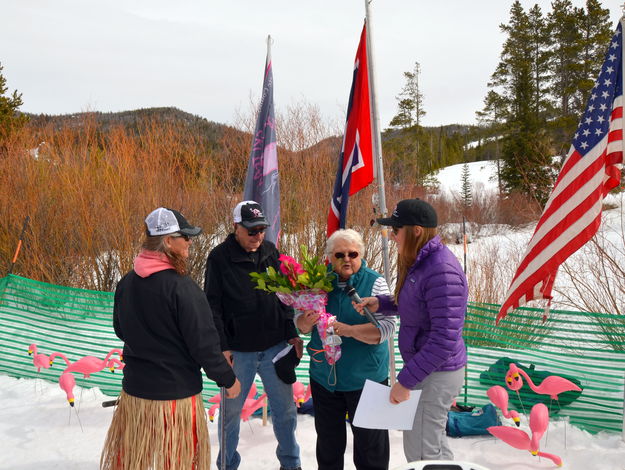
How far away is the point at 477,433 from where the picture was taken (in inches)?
150

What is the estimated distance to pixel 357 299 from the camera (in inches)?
103

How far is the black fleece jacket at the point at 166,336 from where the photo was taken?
2379 millimetres

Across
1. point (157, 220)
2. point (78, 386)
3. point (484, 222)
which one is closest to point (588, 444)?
point (157, 220)

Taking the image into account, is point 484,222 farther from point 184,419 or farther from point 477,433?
point 184,419

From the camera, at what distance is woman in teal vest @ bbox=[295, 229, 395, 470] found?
8.78 ft

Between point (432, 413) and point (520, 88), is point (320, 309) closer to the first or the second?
point (432, 413)

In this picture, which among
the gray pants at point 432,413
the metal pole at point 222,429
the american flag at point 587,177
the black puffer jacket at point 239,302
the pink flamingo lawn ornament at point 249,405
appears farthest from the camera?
the pink flamingo lawn ornament at point 249,405

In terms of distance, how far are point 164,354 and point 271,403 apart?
108cm

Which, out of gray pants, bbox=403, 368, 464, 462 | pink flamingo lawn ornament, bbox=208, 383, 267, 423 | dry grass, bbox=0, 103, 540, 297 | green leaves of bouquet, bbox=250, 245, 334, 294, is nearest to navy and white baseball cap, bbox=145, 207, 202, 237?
green leaves of bouquet, bbox=250, 245, 334, 294

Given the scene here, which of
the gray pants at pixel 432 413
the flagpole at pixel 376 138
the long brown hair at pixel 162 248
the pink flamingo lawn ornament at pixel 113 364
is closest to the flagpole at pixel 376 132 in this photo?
the flagpole at pixel 376 138

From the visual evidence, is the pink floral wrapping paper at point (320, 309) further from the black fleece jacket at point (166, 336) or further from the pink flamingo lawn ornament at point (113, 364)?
the pink flamingo lawn ornament at point (113, 364)

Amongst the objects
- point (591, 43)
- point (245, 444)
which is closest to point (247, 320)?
point (245, 444)

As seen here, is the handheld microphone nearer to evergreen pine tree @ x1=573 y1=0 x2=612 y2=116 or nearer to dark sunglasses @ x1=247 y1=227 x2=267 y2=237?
dark sunglasses @ x1=247 y1=227 x2=267 y2=237

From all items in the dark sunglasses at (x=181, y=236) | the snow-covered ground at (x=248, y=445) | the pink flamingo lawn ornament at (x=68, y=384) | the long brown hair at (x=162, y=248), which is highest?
the dark sunglasses at (x=181, y=236)
